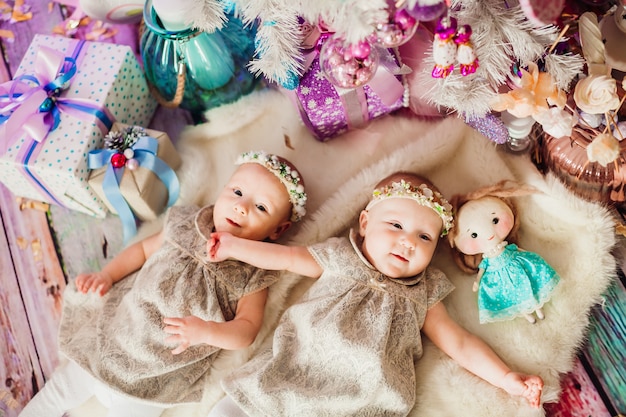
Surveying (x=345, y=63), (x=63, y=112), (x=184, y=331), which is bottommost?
(x=184, y=331)

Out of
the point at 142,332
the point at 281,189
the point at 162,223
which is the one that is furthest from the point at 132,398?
the point at 281,189

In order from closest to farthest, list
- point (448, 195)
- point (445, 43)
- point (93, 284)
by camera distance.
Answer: point (445, 43) < point (93, 284) < point (448, 195)

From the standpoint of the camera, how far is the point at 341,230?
1.63m

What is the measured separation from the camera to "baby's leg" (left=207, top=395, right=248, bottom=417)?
4.57ft

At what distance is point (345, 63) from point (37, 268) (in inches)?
44.3

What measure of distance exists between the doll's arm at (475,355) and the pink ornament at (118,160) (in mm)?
879

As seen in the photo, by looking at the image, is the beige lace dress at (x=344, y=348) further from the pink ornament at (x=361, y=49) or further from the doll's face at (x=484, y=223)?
the pink ornament at (x=361, y=49)

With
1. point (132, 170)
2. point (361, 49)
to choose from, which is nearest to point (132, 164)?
point (132, 170)

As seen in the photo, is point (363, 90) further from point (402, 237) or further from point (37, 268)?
point (37, 268)

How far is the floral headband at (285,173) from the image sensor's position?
1.51 metres

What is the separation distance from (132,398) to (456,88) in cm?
104

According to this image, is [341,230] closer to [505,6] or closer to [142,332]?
[142,332]

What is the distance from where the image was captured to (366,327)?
1.41 meters

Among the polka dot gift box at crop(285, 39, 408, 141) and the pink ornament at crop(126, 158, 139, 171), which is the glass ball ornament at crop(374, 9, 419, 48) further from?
the pink ornament at crop(126, 158, 139, 171)
